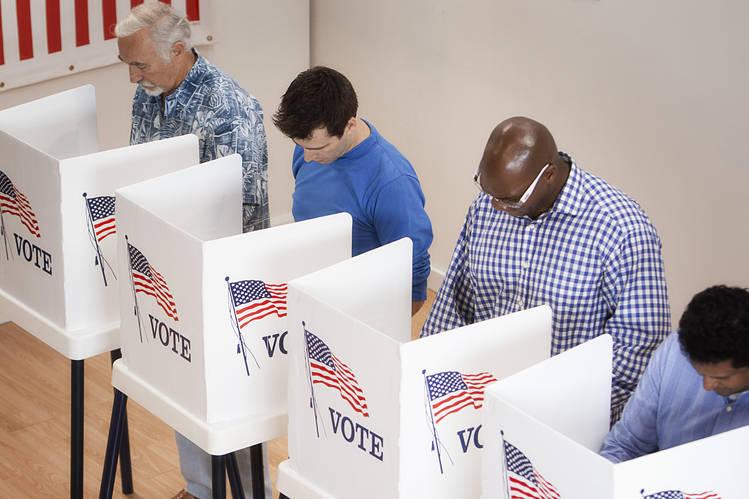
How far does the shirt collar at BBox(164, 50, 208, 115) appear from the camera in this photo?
9.54 feet

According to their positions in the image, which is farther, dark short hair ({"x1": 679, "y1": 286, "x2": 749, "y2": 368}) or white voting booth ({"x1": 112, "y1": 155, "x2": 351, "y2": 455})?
white voting booth ({"x1": 112, "y1": 155, "x2": 351, "y2": 455})

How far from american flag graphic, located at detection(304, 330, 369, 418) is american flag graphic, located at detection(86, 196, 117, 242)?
0.76 meters

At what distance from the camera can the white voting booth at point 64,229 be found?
8.08 feet

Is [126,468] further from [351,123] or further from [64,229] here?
[351,123]

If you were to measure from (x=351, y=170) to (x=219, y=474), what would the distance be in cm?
74

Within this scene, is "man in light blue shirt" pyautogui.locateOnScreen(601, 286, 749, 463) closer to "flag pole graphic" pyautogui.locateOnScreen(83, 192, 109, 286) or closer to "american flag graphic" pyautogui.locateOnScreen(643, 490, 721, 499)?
"american flag graphic" pyautogui.locateOnScreen(643, 490, 721, 499)

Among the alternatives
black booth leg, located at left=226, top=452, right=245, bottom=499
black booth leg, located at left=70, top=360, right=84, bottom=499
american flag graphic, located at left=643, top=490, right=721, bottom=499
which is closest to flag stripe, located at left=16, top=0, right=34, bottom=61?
black booth leg, located at left=70, top=360, right=84, bottom=499

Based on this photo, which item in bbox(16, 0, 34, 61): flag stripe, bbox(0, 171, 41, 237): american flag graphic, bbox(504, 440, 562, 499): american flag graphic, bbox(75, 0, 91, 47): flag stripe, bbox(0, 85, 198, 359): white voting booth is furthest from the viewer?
bbox(75, 0, 91, 47): flag stripe

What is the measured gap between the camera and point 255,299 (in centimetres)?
216

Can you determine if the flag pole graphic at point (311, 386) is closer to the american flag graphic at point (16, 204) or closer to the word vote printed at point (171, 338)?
the word vote printed at point (171, 338)

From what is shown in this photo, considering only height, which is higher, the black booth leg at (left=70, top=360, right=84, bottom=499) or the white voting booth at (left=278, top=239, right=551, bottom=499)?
the white voting booth at (left=278, top=239, right=551, bottom=499)

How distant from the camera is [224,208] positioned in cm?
251

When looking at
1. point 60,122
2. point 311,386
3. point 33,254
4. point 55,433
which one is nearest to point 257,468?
point 311,386

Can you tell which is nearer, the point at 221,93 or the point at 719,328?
the point at 719,328
